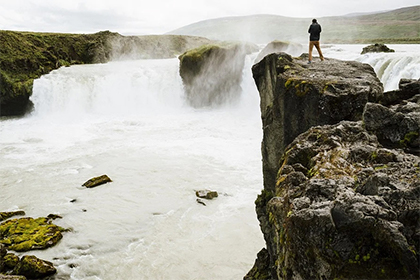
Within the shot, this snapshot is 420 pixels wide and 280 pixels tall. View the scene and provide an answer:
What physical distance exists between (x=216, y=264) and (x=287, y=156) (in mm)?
5033

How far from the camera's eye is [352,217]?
3.52 meters

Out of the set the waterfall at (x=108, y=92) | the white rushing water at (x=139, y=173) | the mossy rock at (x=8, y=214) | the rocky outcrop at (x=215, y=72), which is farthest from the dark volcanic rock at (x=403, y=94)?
the waterfall at (x=108, y=92)

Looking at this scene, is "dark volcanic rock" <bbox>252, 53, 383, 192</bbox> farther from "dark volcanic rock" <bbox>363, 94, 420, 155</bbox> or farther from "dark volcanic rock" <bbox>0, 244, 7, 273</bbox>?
"dark volcanic rock" <bbox>0, 244, 7, 273</bbox>

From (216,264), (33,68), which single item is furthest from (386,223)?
(33,68)

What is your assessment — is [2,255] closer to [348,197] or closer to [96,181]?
[96,181]

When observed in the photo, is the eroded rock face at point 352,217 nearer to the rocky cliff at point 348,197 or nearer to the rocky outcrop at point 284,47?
the rocky cliff at point 348,197

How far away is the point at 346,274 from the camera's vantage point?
3355mm

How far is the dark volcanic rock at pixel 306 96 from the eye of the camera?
302 inches

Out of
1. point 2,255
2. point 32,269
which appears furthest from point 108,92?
point 32,269

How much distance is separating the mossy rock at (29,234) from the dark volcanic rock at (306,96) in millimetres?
6710

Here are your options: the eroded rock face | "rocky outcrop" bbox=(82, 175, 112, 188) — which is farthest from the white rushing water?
the eroded rock face

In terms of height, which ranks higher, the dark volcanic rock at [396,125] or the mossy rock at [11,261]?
the dark volcanic rock at [396,125]

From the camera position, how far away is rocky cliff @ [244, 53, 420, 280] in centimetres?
338

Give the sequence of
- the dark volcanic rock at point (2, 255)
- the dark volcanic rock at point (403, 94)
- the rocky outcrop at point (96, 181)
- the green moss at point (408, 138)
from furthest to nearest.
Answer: the rocky outcrop at point (96, 181) < the dark volcanic rock at point (2, 255) < the dark volcanic rock at point (403, 94) < the green moss at point (408, 138)
